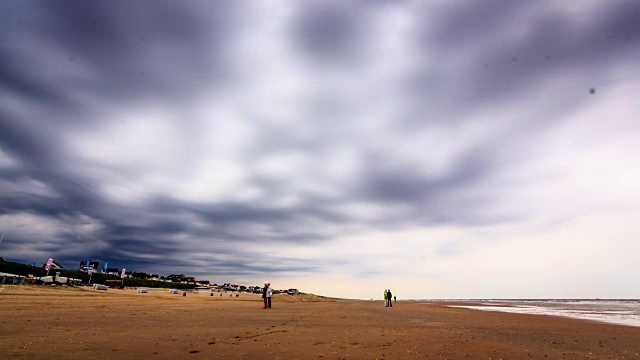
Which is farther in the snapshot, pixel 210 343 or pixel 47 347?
pixel 210 343

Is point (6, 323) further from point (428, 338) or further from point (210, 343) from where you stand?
point (428, 338)

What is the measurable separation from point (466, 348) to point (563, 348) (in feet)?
13.2

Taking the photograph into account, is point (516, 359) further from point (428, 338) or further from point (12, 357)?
point (12, 357)

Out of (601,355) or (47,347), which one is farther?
(601,355)

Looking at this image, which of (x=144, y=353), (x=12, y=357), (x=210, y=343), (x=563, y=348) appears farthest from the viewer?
(x=563, y=348)

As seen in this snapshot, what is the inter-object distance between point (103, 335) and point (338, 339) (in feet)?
26.7

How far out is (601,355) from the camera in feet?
34.4

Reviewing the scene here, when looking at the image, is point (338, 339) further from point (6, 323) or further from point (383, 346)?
point (6, 323)

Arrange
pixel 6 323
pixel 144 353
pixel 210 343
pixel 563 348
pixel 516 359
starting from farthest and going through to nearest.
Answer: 1. pixel 6 323
2. pixel 563 348
3. pixel 210 343
4. pixel 516 359
5. pixel 144 353

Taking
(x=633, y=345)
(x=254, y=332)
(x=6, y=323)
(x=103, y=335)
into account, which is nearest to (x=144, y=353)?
(x=103, y=335)

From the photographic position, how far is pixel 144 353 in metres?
8.23

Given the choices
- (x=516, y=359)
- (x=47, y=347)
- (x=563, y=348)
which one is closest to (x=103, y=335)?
(x=47, y=347)

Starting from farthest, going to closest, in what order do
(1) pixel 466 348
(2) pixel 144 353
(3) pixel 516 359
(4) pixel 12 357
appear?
(1) pixel 466 348 < (3) pixel 516 359 < (2) pixel 144 353 < (4) pixel 12 357

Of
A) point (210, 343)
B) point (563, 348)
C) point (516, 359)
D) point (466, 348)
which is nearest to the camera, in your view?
point (516, 359)
